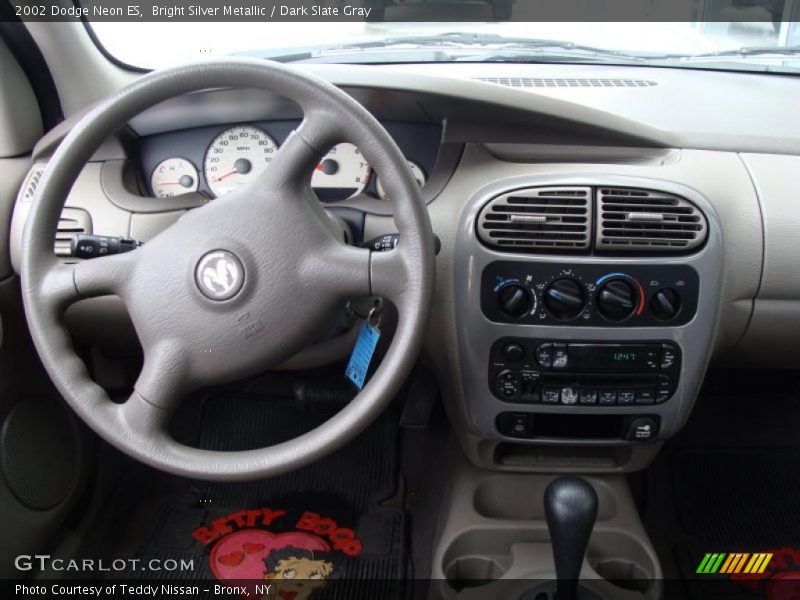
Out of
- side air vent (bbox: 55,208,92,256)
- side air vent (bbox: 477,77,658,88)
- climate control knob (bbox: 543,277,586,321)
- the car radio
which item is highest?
side air vent (bbox: 477,77,658,88)

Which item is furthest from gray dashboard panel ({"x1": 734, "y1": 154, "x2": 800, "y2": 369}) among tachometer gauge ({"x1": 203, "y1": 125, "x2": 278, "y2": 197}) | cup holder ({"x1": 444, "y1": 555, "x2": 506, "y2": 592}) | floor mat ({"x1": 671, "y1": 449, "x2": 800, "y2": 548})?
tachometer gauge ({"x1": 203, "y1": 125, "x2": 278, "y2": 197})

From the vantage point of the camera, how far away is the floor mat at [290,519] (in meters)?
1.65

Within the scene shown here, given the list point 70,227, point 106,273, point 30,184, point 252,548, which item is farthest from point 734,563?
point 30,184

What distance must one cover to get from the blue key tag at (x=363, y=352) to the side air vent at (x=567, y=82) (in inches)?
29.3

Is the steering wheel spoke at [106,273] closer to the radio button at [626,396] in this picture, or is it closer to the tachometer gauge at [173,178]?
the tachometer gauge at [173,178]

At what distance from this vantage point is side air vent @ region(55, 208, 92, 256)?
4.59ft

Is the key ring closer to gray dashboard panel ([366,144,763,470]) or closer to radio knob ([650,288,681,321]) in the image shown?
gray dashboard panel ([366,144,763,470])

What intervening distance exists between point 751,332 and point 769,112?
18.2 inches

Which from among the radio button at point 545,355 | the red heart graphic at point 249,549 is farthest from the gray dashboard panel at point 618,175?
the red heart graphic at point 249,549

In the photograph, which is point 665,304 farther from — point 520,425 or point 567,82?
point 567,82

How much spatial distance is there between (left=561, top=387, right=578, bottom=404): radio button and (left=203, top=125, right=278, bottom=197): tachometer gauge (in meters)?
0.74

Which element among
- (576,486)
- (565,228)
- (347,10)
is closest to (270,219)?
(565,228)

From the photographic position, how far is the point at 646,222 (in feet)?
4.07

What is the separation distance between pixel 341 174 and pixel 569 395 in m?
0.62
